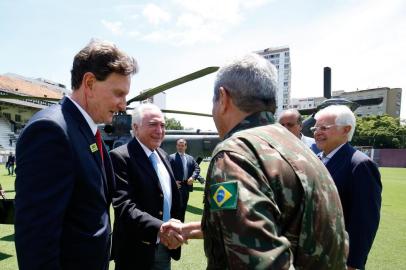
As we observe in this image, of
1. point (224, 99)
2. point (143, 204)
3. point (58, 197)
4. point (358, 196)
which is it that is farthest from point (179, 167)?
point (224, 99)

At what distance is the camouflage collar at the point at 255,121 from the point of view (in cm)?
140

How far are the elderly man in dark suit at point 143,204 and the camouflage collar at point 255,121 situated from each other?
4.68 feet

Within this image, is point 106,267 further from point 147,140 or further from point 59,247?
point 147,140

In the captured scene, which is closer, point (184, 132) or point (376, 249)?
point (376, 249)

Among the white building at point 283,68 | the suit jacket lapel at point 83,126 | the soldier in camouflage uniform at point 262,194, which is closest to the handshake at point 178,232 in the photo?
the suit jacket lapel at point 83,126

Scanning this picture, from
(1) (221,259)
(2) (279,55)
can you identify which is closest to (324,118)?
(1) (221,259)

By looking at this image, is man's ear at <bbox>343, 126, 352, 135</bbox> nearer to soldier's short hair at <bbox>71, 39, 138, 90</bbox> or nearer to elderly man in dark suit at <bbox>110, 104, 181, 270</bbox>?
elderly man in dark suit at <bbox>110, 104, 181, 270</bbox>

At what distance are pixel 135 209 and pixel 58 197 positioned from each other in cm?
122

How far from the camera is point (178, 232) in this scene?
7.90ft

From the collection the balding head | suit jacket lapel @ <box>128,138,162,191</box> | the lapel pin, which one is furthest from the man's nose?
the balding head

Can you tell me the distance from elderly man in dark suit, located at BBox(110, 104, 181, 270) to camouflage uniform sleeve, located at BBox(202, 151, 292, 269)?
1.44 metres

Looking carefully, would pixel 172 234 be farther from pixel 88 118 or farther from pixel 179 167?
pixel 179 167

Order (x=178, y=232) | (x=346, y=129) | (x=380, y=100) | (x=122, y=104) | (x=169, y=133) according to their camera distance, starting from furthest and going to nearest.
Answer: (x=380, y=100), (x=169, y=133), (x=346, y=129), (x=178, y=232), (x=122, y=104)

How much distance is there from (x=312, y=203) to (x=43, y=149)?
1.21 m
